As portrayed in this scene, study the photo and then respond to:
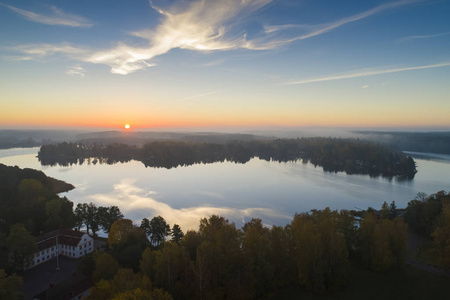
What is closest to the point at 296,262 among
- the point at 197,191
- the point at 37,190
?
the point at 37,190

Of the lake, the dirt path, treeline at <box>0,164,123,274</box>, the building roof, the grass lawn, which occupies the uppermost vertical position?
treeline at <box>0,164,123,274</box>

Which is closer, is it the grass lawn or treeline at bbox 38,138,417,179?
the grass lawn

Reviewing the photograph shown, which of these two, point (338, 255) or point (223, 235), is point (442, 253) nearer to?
point (338, 255)

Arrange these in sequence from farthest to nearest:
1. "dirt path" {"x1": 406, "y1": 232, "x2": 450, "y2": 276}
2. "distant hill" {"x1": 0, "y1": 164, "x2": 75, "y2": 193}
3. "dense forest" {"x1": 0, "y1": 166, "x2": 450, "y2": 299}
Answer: "distant hill" {"x1": 0, "y1": 164, "x2": 75, "y2": 193}, "dirt path" {"x1": 406, "y1": 232, "x2": 450, "y2": 276}, "dense forest" {"x1": 0, "y1": 166, "x2": 450, "y2": 299}

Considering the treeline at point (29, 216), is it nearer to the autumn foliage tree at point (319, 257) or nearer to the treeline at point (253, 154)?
the autumn foliage tree at point (319, 257)

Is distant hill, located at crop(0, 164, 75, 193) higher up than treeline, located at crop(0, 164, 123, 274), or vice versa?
distant hill, located at crop(0, 164, 75, 193)

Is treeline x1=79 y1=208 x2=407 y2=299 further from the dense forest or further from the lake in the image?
the lake

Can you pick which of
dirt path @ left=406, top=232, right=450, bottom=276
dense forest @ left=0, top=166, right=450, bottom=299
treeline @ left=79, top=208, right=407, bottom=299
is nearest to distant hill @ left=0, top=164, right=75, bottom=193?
dense forest @ left=0, top=166, right=450, bottom=299

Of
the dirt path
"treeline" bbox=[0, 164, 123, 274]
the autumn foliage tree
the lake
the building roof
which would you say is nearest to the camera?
the autumn foliage tree
